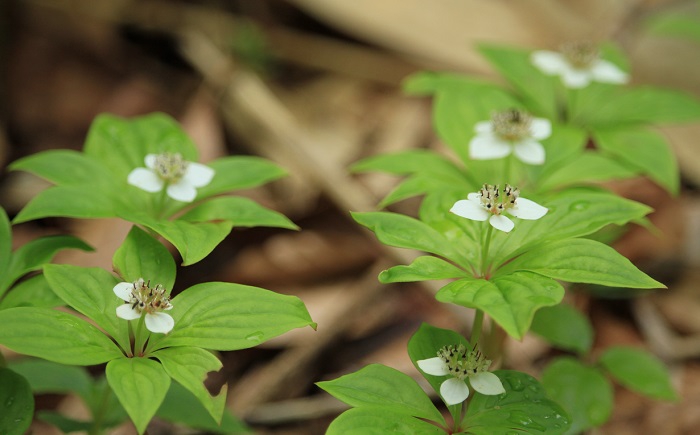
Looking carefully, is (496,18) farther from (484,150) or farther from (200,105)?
(484,150)

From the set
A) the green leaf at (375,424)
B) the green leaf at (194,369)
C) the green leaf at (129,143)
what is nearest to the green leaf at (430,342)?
the green leaf at (375,424)

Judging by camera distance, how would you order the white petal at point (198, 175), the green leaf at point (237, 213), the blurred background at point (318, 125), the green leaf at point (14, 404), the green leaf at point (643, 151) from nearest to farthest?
the green leaf at point (14, 404)
the green leaf at point (237, 213)
the white petal at point (198, 175)
the green leaf at point (643, 151)
the blurred background at point (318, 125)

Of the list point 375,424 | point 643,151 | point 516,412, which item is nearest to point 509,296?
point 516,412

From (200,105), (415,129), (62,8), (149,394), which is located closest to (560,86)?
(415,129)

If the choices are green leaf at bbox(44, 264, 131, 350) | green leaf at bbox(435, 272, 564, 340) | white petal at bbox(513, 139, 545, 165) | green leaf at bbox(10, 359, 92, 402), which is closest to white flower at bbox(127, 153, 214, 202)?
green leaf at bbox(44, 264, 131, 350)

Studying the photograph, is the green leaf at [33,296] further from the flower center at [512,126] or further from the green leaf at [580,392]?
the green leaf at [580,392]

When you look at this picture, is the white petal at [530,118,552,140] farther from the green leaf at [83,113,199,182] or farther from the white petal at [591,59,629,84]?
the green leaf at [83,113,199,182]
